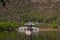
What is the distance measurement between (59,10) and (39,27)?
22.2 feet

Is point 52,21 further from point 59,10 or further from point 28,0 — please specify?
point 28,0

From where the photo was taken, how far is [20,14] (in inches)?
1599

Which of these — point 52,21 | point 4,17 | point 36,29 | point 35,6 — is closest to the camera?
point 36,29

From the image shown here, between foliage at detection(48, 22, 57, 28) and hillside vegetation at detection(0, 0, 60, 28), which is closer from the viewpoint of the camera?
foliage at detection(48, 22, 57, 28)

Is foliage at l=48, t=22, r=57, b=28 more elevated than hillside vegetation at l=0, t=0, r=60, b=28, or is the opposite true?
hillside vegetation at l=0, t=0, r=60, b=28

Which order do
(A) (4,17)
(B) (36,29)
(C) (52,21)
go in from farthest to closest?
(A) (4,17) → (C) (52,21) → (B) (36,29)

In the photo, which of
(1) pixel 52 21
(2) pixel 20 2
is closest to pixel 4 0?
(2) pixel 20 2

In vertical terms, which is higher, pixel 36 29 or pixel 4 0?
pixel 4 0

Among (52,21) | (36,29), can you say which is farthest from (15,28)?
(52,21)

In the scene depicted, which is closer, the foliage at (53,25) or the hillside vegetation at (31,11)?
the foliage at (53,25)

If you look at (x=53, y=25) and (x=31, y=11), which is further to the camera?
(x=31, y=11)

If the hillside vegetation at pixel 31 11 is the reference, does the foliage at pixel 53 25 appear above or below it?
below

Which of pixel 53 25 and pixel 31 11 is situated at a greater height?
pixel 31 11

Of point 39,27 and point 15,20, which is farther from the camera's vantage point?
point 15,20
